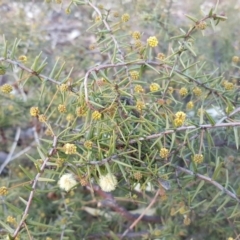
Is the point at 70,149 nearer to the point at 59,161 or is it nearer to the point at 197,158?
the point at 59,161

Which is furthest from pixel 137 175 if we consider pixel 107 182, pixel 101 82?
pixel 101 82

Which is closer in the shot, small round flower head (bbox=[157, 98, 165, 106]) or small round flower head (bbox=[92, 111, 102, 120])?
small round flower head (bbox=[92, 111, 102, 120])

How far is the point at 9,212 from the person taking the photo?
1092 mm

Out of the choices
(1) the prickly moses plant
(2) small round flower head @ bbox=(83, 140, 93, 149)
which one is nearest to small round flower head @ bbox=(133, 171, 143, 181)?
(1) the prickly moses plant

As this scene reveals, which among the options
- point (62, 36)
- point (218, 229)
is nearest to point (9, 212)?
point (218, 229)

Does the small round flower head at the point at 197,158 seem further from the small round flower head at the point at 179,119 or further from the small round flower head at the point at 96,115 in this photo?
the small round flower head at the point at 96,115

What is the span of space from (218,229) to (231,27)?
0.90 m

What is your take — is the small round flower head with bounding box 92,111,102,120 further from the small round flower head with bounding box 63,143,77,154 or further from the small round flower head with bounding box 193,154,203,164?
the small round flower head with bounding box 193,154,203,164

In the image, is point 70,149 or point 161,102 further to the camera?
point 161,102

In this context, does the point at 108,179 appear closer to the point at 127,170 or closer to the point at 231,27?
the point at 127,170

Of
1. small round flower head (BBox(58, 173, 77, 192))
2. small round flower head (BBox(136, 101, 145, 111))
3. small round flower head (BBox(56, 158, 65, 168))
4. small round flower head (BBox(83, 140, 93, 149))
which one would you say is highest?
small round flower head (BBox(136, 101, 145, 111))

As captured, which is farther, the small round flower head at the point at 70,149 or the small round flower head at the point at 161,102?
the small round flower head at the point at 161,102

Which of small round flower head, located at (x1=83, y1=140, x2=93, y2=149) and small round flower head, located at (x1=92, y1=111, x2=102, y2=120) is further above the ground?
small round flower head, located at (x1=92, y1=111, x2=102, y2=120)

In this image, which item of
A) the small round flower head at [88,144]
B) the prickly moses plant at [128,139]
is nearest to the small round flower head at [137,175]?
the prickly moses plant at [128,139]
